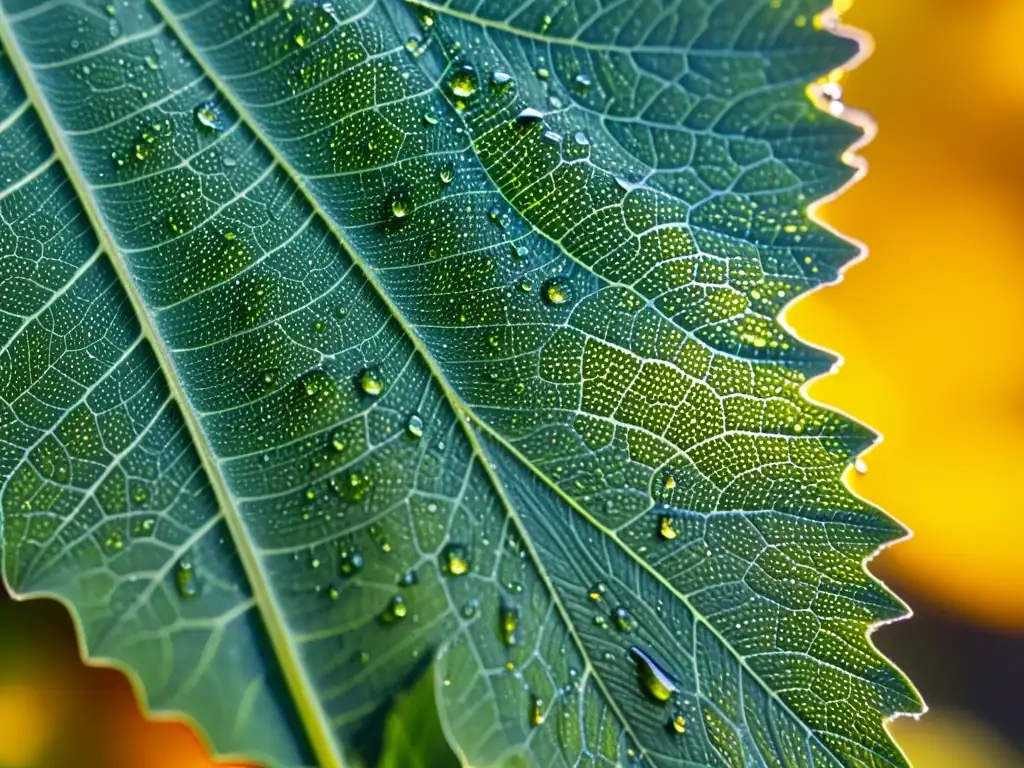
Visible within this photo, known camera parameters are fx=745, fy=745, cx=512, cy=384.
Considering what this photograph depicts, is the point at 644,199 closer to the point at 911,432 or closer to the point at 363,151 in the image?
the point at 363,151

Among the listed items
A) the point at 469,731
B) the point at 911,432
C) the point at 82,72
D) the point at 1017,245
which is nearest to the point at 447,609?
the point at 469,731

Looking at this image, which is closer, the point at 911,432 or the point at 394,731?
the point at 394,731

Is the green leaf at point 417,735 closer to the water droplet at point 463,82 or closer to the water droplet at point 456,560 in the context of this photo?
the water droplet at point 456,560

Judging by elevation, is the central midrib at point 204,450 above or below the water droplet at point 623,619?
above

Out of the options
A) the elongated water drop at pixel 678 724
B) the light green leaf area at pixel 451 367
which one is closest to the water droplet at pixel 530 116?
the light green leaf area at pixel 451 367

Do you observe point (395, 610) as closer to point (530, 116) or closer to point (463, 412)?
point (463, 412)

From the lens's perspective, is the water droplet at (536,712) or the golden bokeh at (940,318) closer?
the water droplet at (536,712)

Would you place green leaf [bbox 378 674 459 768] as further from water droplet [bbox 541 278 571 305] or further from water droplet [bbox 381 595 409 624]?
water droplet [bbox 541 278 571 305]
